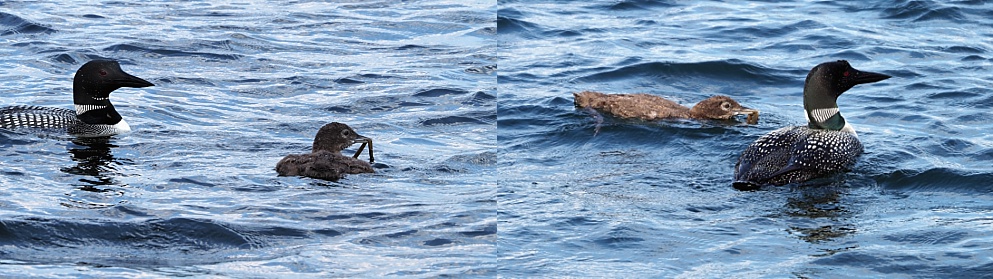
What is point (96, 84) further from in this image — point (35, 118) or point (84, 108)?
point (35, 118)

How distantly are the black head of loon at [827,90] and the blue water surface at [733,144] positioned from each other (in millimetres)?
403

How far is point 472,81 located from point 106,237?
19.4 feet

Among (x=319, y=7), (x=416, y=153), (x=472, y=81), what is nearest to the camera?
(x=416, y=153)

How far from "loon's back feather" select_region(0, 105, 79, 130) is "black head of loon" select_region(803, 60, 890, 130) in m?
5.55

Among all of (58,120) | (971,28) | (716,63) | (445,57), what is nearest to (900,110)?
(716,63)

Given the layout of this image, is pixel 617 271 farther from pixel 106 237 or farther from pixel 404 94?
pixel 404 94

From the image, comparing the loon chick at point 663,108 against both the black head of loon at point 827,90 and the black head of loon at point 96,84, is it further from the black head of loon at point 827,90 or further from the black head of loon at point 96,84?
the black head of loon at point 96,84

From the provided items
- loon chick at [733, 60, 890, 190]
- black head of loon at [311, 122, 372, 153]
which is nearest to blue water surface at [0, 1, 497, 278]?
black head of loon at [311, 122, 372, 153]

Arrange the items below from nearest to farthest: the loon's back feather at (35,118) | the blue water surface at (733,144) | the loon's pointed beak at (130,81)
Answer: the blue water surface at (733,144) → the loon's back feather at (35,118) → the loon's pointed beak at (130,81)

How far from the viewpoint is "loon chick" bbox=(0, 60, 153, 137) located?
33.7 ft

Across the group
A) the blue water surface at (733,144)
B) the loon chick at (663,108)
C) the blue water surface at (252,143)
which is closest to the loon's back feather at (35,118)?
the blue water surface at (252,143)

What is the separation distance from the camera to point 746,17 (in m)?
15.8

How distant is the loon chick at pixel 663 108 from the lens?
418 inches

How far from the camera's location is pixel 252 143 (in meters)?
9.98
